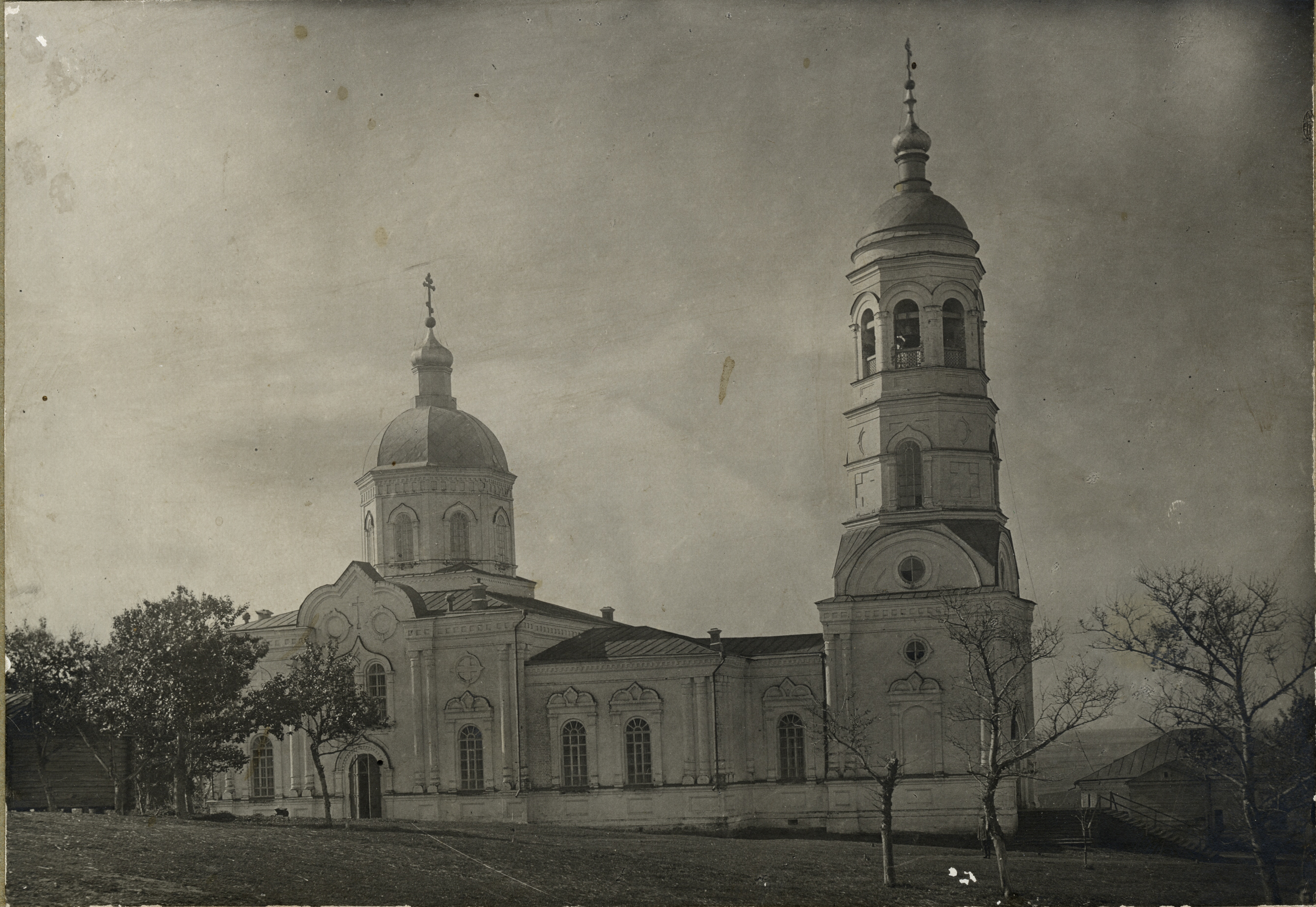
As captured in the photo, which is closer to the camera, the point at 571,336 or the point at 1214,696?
the point at 1214,696

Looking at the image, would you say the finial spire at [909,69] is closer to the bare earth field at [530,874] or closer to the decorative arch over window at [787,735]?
the decorative arch over window at [787,735]

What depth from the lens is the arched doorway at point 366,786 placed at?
48.3ft

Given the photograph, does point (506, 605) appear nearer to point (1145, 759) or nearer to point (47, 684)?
point (47, 684)

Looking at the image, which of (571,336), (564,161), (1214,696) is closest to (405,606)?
(571,336)

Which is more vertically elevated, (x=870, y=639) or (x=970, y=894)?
(x=870, y=639)

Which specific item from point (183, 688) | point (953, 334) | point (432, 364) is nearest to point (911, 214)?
point (953, 334)

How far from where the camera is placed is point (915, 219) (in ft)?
40.4

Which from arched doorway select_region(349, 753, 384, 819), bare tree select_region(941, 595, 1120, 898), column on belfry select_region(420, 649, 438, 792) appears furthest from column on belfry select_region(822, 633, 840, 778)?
arched doorway select_region(349, 753, 384, 819)

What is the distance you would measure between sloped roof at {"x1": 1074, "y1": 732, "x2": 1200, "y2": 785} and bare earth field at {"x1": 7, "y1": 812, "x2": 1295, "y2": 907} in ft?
2.06

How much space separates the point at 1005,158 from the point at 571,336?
3.86m

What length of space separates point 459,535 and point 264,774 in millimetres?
4648

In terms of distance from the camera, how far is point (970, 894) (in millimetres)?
11023

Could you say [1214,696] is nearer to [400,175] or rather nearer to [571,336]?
[571,336]

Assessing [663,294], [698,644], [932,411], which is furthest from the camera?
[698,644]
